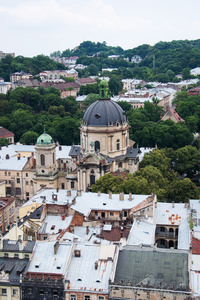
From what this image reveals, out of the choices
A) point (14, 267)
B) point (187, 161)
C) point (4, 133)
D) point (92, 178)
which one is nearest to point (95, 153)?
point (92, 178)

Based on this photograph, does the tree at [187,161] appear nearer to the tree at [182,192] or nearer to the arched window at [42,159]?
the tree at [182,192]

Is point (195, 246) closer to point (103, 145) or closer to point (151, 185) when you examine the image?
point (151, 185)

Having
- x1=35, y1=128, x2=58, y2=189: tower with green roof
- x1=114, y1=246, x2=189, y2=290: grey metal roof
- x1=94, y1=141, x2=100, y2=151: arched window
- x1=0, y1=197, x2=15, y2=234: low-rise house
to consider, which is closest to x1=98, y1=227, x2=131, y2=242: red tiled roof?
x1=114, y1=246, x2=189, y2=290: grey metal roof

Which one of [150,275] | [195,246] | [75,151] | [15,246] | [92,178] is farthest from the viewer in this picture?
[75,151]

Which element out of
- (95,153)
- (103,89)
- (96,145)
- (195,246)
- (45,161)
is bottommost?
(195,246)

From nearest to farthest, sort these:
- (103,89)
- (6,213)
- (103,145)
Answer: (6,213) → (103,145) → (103,89)

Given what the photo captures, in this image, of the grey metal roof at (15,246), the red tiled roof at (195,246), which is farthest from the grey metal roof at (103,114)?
the grey metal roof at (15,246)

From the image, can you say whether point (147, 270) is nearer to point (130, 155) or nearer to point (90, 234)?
point (90, 234)
